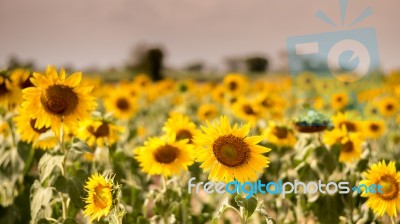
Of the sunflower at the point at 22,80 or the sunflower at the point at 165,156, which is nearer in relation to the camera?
the sunflower at the point at 165,156

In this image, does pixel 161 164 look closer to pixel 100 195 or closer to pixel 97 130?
pixel 97 130

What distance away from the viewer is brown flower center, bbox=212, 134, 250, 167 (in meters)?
2.20

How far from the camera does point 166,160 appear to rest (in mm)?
2932

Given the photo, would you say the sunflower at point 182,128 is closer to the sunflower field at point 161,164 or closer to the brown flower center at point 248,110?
the sunflower field at point 161,164

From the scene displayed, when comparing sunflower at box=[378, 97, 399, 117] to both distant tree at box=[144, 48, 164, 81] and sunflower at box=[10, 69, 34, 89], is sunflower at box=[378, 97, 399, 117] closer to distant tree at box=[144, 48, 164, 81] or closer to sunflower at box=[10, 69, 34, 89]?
sunflower at box=[10, 69, 34, 89]

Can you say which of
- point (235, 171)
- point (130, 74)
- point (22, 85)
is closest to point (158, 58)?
point (130, 74)

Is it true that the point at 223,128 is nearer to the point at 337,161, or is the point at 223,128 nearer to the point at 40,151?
the point at 337,161

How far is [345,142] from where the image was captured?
3.13 metres

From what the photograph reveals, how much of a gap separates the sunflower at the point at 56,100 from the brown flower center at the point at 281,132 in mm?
1591

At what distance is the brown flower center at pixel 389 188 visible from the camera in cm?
239

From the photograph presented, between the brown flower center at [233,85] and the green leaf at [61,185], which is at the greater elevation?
the green leaf at [61,185]

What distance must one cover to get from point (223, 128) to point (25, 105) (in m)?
1.08

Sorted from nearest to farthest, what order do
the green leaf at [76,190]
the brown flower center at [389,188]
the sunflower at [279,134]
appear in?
the brown flower center at [389,188], the green leaf at [76,190], the sunflower at [279,134]

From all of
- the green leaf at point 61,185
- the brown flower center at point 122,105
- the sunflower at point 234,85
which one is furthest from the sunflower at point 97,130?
the sunflower at point 234,85
